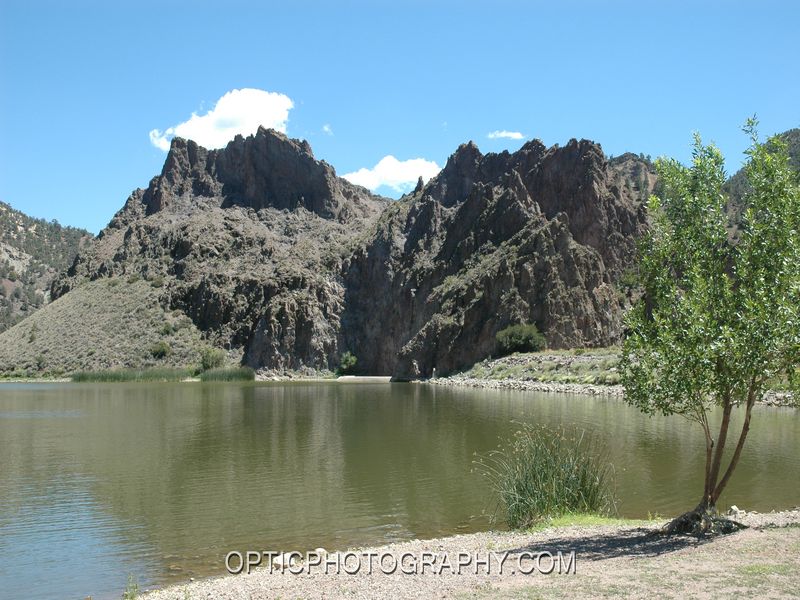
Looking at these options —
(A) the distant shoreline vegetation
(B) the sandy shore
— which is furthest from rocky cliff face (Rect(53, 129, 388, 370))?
(B) the sandy shore

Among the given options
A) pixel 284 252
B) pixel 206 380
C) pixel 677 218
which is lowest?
pixel 206 380

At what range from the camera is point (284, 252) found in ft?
498

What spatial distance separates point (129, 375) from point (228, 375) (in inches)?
613

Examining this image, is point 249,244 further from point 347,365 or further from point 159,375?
point 159,375

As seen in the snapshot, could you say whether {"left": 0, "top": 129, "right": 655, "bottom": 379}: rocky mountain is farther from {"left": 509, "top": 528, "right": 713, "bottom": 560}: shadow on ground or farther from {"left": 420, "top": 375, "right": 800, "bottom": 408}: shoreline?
{"left": 509, "top": 528, "right": 713, "bottom": 560}: shadow on ground

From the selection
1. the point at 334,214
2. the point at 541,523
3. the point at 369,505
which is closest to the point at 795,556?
the point at 541,523

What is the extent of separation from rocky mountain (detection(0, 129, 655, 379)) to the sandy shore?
8972 centimetres

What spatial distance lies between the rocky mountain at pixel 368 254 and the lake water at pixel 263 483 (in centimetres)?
6396

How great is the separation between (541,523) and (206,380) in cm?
10512

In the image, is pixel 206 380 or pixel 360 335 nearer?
pixel 206 380

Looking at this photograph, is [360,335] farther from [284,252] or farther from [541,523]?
[541,523]

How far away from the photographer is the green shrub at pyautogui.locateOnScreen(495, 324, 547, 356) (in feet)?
326

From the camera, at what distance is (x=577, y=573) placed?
11.3 m

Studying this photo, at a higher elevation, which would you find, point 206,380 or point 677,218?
point 677,218
